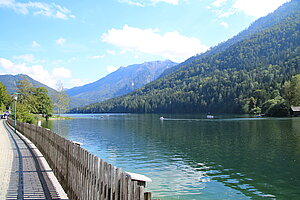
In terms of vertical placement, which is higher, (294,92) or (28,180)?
(294,92)

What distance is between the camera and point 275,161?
2272 centimetres

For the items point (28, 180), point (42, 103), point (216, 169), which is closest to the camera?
point (28, 180)

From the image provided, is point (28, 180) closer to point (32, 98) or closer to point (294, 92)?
point (32, 98)

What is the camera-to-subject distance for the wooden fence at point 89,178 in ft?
14.4

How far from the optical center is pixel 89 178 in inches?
246

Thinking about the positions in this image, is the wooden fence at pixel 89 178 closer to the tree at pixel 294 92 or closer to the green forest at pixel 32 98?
the green forest at pixel 32 98

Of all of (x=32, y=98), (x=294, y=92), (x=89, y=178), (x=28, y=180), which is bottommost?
(x=28, y=180)

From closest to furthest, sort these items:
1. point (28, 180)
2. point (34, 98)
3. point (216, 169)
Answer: point (28, 180), point (216, 169), point (34, 98)

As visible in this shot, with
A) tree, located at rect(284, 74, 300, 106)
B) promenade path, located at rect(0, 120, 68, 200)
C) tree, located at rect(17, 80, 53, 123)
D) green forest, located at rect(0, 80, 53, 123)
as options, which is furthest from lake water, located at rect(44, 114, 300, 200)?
tree, located at rect(17, 80, 53, 123)

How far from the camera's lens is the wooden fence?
4.40 m

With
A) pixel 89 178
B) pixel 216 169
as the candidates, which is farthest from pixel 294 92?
pixel 89 178

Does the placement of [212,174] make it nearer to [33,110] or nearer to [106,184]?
[106,184]

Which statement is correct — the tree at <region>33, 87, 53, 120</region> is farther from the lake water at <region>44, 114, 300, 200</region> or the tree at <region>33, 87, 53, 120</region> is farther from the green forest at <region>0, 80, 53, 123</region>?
the lake water at <region>44, 114, 300, 200</region>

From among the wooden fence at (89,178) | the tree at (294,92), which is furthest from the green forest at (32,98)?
the wooden fence at (89,178)
